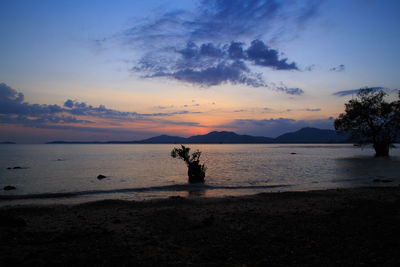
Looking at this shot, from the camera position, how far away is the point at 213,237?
27.5 feet

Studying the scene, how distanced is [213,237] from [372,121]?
56.6 m

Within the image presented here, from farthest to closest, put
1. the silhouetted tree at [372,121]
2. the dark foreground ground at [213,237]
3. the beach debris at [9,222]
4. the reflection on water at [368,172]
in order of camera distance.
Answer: the silhouetted tree at [372,121], the reflection on water at [368,172], the beach debris at [9,222], the dark foreground ground at [213,237]

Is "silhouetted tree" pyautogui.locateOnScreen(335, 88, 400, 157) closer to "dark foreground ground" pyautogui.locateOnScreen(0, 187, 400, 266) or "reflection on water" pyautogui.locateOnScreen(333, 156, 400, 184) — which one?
"reflection on water" pyautogui.locateOnScreen(333, 156, 400, 184)

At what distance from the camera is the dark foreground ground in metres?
6.48

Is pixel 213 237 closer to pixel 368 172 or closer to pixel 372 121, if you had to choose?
pixel 368 172

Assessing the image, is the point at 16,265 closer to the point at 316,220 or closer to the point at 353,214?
the point at 316,220

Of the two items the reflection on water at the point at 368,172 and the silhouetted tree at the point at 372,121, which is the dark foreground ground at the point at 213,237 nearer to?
the reflection on water at the point at 368,172

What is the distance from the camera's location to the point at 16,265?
6.11 metres

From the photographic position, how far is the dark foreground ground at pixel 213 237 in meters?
6.48

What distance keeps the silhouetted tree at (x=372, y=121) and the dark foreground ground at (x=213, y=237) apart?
1847 inches

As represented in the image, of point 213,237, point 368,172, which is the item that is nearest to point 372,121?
point 368,172

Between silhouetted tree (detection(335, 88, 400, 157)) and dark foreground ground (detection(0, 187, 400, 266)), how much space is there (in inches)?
1847

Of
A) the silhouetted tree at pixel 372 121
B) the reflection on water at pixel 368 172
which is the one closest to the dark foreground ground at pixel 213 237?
the reflection on water at pixel 368 172

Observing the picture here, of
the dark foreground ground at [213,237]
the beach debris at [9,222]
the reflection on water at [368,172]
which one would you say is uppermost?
the beach debris at [9,222]
